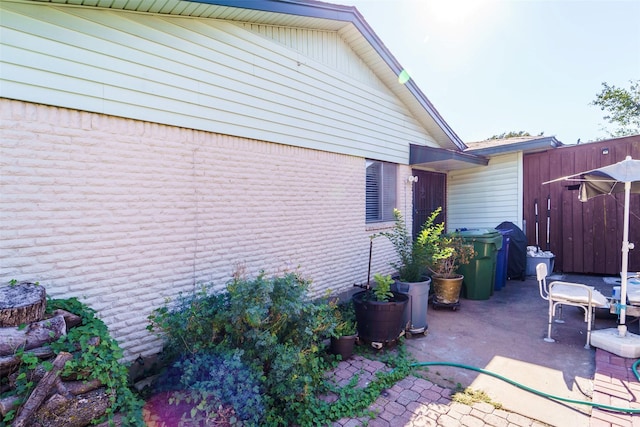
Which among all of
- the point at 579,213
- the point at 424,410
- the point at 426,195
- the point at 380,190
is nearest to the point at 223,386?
the point at 424,410

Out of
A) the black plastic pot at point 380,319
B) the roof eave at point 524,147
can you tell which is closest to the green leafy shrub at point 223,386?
the black plastic pot at point 380,319

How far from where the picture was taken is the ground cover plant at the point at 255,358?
241 cm

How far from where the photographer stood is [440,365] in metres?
3.67

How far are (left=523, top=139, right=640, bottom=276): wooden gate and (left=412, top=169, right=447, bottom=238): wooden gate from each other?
81.0 inches

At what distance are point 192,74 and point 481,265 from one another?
600cm

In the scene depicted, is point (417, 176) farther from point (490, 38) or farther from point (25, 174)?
point (25, 174)

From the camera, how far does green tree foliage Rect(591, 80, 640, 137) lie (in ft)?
62.3

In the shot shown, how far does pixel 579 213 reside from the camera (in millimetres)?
7543

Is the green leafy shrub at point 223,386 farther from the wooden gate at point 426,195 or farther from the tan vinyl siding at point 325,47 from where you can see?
the wooden gate at point 426,195

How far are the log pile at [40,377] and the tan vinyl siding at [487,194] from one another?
29.4ft

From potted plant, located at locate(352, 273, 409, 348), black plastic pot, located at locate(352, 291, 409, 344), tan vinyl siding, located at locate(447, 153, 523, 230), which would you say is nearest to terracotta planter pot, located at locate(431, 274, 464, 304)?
potted plant, located at locate(352, 273, 409, 348)

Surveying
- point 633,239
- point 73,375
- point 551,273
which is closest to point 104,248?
point 73,375

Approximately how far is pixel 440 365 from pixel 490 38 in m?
6.94

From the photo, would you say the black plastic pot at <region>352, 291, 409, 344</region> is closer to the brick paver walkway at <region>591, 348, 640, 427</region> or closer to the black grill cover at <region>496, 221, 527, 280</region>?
the brick paver walkway at <region>591, 348, 640, 427</region>
